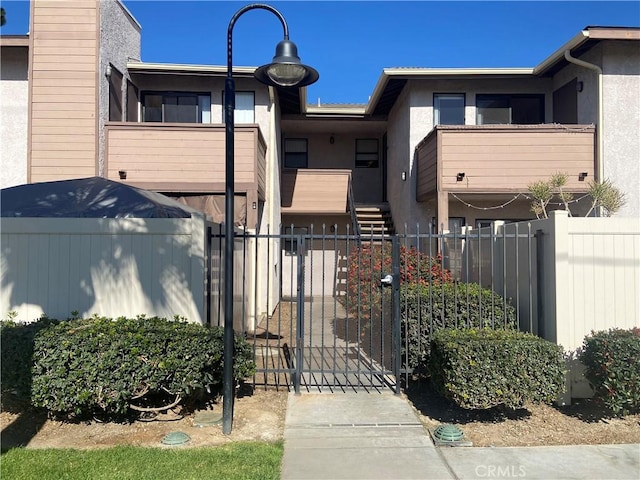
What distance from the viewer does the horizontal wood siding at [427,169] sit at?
11441mm

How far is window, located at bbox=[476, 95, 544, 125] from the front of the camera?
13234mm

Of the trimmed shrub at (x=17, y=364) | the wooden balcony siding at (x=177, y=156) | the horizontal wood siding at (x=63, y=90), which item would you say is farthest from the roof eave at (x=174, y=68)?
the trimmed shrub at (x=17, y=364)

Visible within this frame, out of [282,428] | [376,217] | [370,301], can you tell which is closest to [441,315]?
[370,301]

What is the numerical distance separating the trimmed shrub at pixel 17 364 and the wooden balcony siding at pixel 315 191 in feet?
35.8

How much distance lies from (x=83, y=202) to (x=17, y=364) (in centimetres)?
295

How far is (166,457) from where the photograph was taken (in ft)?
14.7

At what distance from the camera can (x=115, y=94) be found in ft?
37.2

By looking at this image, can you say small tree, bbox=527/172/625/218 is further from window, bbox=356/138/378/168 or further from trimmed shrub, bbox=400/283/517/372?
window, bbox=356/138/378/168

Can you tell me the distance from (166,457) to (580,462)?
374 cm

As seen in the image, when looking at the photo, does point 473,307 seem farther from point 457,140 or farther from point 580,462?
point 457,140

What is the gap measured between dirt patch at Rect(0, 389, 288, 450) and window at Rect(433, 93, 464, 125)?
32.1 ft

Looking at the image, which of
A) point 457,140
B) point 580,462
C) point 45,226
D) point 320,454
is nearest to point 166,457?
point 320,454

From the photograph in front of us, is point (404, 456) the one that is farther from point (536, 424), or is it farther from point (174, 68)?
point (174, 68)

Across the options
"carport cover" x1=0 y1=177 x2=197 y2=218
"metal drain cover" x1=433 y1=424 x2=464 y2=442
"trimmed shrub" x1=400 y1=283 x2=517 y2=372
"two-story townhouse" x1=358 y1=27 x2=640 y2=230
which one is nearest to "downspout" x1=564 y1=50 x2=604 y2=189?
"two-story townhouse" x1=358 y1=27 x2=640 y2=230
